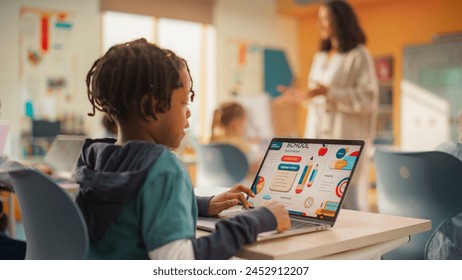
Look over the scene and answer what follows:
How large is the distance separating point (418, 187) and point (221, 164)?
1788 mm

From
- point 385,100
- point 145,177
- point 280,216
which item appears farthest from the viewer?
point 385,100

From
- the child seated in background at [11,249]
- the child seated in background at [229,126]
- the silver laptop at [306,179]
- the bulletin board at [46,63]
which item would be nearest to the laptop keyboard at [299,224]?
the silver laptop at [306,179]

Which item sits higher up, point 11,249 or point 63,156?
point 63,156

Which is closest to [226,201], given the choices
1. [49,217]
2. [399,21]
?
[49,217]

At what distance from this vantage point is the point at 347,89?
3004 mm

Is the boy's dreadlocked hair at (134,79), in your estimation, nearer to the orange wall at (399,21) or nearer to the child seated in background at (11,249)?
the child seated in background at (11,249)

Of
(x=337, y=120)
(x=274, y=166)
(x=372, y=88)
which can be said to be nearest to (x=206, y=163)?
(x=337, y=120)

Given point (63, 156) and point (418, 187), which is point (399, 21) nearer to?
point (63, 156)

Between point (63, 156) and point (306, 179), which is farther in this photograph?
point (63, 156)

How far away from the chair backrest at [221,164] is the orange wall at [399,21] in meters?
3.62

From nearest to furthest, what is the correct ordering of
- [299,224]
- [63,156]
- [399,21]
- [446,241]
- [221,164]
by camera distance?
1. [299,224]
2. [446,241]
3. [63,156]
4. [221,164]
5. [399,21]

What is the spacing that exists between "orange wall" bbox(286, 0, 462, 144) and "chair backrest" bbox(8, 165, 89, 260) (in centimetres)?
573

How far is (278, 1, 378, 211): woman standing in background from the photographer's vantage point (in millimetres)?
2977

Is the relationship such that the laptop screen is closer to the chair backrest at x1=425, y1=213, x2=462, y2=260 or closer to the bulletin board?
the chair backrest at x1=425, y1=213, x2=462, y2=260
